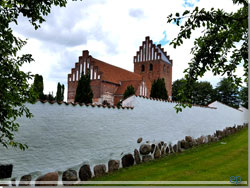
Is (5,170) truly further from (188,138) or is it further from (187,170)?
(188,138)

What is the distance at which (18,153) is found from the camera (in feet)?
14.6

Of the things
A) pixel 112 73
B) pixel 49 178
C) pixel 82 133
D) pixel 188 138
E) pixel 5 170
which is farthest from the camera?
pixel 112 73

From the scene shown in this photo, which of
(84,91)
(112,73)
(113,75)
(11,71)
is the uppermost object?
(112,73)

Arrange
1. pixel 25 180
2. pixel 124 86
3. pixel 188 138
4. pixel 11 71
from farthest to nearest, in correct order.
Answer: pixel 124 86 → pixel 188 138 → pixel 25 180 → pixel 11 71

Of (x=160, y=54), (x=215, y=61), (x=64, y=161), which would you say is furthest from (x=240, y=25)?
(x=160, y=54)

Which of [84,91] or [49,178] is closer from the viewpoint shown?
[49,178]

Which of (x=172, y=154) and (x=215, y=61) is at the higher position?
(x=215, y=61)

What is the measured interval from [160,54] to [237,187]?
33629 millimetres

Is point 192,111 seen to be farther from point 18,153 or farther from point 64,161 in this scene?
point 18,153

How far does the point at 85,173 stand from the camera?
5641 mm

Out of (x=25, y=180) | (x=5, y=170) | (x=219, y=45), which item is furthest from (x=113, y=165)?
(x=219, y=45)

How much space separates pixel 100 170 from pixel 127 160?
119cm

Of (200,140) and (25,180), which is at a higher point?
(200,140)

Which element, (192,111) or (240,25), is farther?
(192,111)
